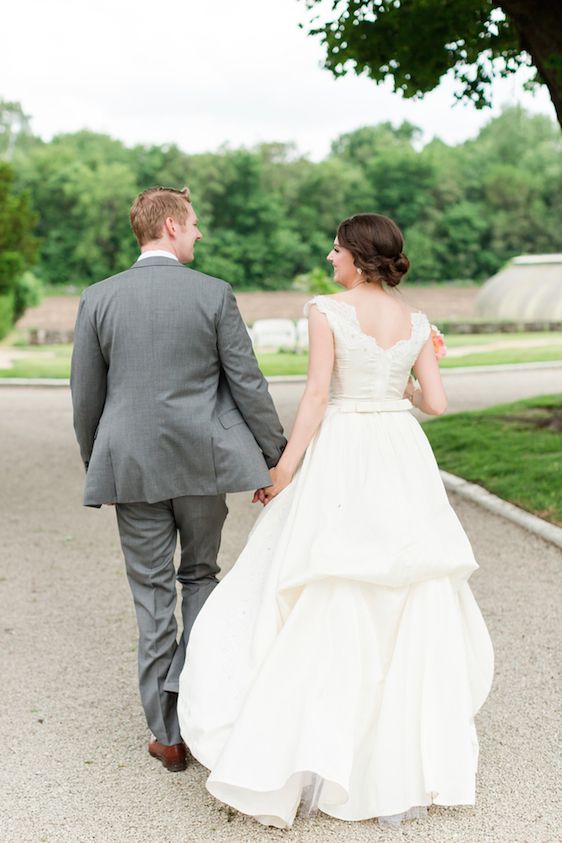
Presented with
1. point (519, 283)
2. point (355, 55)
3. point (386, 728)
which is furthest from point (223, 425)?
point (519, 283)

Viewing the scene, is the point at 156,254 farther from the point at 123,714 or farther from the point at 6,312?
the point at 6,312

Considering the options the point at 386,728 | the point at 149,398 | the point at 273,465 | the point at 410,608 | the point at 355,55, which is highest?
the point at 355,55

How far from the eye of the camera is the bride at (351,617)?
3.31m

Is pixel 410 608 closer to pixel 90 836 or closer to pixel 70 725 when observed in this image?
pixel 90 836

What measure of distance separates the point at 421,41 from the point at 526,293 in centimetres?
2759

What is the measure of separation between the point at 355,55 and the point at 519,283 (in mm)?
28387

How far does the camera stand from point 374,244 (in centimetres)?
354

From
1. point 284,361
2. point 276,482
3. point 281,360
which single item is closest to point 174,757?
point 276,482

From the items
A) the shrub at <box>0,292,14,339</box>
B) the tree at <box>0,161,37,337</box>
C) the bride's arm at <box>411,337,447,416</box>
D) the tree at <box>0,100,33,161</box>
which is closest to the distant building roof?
the shrub at <box>0,292,14,339</box>

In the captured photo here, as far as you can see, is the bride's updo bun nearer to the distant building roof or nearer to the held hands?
the held hands

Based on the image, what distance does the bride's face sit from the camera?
3602 millimetres

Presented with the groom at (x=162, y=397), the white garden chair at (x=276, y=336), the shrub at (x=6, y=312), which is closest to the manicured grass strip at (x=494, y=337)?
the white garden chair at (x=276, y=336)

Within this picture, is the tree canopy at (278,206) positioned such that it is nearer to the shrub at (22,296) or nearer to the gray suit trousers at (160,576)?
the shrub at (22,296)

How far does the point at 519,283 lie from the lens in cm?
3916
